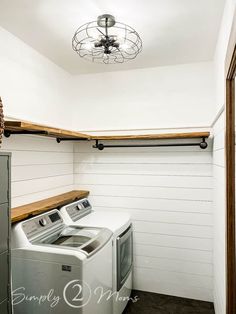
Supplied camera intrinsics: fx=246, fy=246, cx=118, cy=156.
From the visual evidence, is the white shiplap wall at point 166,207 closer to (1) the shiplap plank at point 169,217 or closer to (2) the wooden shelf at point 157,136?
(1) the shiplap plank at point 169,217

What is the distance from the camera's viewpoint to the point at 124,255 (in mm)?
2482

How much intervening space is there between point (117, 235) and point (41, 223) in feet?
2.31

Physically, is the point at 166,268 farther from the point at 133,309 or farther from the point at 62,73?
the point at 62,73

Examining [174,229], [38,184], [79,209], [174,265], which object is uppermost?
[38,184]

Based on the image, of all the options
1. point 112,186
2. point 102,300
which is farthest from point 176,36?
point 102,300

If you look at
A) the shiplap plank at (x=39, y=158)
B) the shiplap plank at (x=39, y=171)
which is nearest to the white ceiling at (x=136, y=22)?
the shiplap plank at (x=39, y=158)

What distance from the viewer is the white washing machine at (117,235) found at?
7.39 ft

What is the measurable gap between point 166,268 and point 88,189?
1288mm

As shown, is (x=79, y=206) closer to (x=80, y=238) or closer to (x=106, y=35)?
(x=80, y=238)

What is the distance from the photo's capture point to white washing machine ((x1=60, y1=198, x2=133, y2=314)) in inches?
88.7

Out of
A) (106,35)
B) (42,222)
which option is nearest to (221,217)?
(42,222)

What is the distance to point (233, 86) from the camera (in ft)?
4.77

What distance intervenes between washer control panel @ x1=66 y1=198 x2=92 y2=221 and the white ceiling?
1.57 metres

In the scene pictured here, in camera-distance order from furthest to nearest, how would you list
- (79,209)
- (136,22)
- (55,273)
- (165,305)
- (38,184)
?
(79,209)
(165,305)
(38,184)
(136,22)
(55,273)
